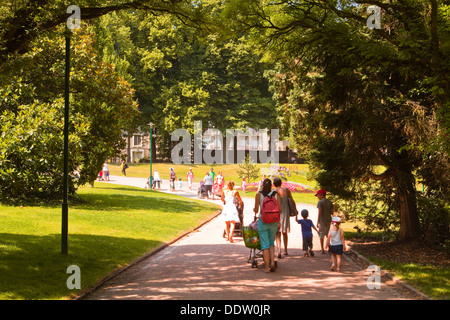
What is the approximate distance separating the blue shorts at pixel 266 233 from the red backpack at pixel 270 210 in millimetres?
133

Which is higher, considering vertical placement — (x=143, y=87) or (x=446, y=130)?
(x=143, y=87)

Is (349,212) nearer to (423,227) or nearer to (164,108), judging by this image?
(423,227)

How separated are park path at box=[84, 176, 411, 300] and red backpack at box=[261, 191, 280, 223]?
3.72 ft

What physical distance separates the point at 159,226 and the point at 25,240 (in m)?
6.08

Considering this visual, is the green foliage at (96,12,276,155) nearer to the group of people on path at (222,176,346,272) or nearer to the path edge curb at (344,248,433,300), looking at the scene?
the group of people on path at (222,176,346,272)

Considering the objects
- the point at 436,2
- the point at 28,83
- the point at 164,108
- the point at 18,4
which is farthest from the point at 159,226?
the point at 164,108

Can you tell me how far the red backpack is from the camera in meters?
10.5

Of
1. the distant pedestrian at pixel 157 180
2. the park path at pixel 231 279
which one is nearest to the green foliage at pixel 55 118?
the park path at pixel 231 279

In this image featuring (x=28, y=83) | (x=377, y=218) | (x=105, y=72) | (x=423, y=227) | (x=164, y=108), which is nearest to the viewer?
(x=423, y=227)

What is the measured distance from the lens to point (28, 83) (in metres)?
22.3

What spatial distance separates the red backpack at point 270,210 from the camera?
10.5 m

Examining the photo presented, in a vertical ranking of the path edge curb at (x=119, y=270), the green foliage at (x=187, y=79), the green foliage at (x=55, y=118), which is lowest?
the path edge curb at (x=119, y=270)

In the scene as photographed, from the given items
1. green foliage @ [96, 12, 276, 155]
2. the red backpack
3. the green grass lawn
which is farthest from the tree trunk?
green foliage @ [96, 12, 276, 155]

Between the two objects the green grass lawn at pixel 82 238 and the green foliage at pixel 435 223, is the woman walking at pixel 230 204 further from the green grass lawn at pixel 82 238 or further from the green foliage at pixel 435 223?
the green foliage at pixel 435 223
